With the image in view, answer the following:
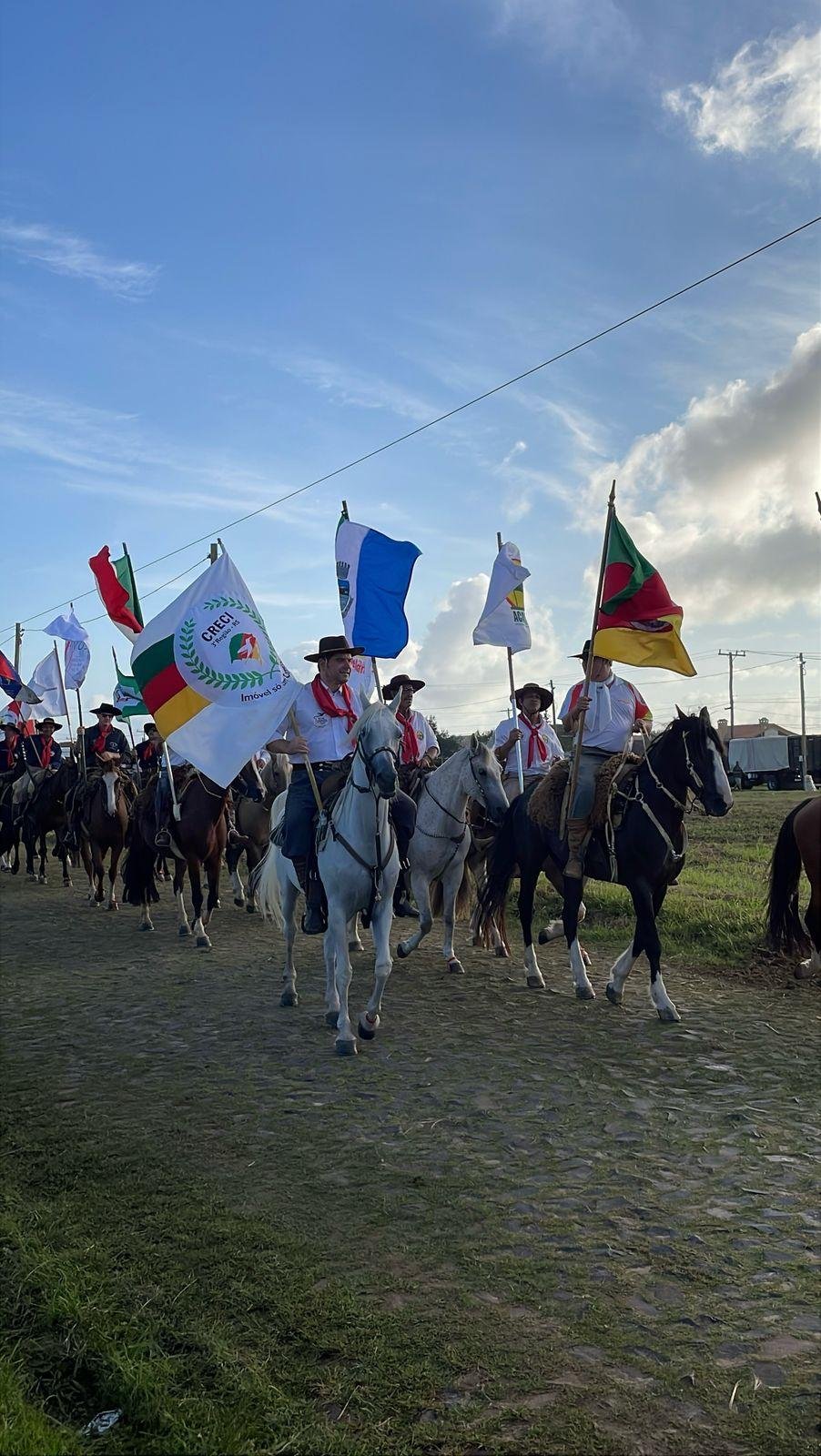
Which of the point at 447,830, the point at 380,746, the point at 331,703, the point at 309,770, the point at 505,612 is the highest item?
the point at 505,612

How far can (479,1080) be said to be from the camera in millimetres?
6984

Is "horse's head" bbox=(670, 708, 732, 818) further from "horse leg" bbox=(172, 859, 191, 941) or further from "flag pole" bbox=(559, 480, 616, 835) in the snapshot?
"horse leg" bbox=(172, 859, 191, 941)

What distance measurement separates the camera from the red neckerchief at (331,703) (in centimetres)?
878

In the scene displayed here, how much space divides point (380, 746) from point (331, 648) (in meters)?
1.33

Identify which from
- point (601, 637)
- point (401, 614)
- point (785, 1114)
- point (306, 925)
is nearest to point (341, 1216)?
point (785, 1114)

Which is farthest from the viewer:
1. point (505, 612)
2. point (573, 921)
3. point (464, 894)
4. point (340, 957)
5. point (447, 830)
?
point (505, 612)

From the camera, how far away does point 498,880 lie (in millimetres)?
11586

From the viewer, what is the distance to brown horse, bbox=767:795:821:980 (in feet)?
31.5

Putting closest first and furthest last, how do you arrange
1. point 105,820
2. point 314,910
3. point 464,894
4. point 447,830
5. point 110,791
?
point 314,910, point 447,830, point 464,894, point 110,791, point 105,820

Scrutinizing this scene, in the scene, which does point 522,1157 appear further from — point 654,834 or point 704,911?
point 704,911

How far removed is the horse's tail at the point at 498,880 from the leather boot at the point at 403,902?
81cm

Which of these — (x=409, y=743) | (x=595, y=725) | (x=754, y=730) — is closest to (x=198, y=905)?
(x=409, y=743)

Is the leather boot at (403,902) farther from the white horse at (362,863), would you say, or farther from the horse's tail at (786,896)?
the horse's tail at (786,896)

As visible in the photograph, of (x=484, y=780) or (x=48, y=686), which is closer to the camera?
(x=484, y=780)
